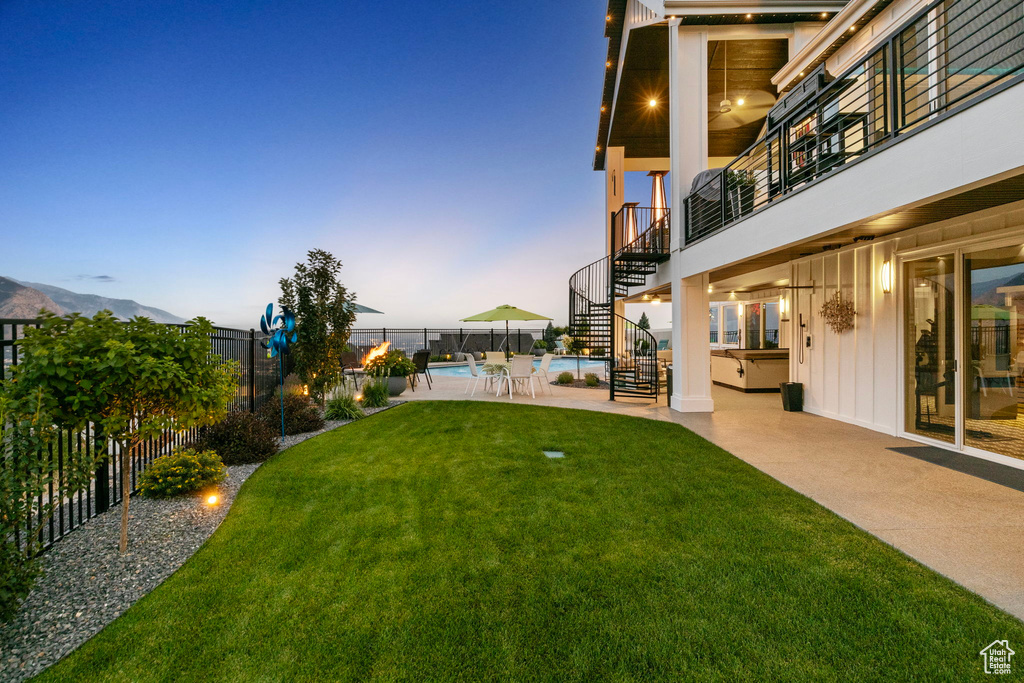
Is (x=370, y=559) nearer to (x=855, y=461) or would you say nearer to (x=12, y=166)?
(x=855, y=461)

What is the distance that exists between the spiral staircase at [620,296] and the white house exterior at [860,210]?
0.07 m

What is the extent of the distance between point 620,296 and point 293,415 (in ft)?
28.3

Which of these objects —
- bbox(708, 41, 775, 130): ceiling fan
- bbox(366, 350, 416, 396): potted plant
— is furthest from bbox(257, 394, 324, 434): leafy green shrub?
bbox(708, 41, 775, 130): ceiling fan

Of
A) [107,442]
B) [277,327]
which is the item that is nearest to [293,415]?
[277,327]

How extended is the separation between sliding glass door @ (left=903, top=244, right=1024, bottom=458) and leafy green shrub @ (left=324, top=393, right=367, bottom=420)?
28.4ft

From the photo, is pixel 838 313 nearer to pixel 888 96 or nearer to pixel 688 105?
pixel 888 96

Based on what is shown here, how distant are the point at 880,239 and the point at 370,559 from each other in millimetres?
7821

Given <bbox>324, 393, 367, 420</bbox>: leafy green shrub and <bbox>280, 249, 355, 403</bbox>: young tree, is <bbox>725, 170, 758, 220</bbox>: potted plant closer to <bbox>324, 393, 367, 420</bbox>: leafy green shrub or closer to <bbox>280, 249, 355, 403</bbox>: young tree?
<bbox>280, 249, 355, 403</bbox>: young tree

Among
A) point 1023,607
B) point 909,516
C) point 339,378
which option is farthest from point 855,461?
point 339,378

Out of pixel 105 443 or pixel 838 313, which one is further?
pixel 838 313

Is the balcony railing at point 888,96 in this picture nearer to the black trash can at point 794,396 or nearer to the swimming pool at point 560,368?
the black trash can at point 794,396

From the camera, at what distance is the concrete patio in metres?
2.65

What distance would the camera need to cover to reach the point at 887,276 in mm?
6160

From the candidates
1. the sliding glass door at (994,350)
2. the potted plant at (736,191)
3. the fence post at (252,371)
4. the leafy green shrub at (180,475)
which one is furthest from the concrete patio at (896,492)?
the fence post at (252,371)
